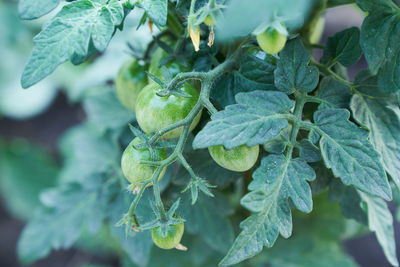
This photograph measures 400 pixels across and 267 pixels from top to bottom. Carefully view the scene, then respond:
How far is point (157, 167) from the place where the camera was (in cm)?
58

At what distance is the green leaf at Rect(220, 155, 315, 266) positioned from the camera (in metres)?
0.53

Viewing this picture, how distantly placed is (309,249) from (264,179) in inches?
28.0

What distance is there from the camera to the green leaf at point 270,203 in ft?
1.73

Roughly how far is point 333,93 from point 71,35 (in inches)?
Result: 15.9

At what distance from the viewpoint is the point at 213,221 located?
2.92 ft

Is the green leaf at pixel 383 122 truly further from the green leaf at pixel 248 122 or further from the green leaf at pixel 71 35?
the green leaf at pixel 71 35

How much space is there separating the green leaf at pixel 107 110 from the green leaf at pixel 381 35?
0.58 m

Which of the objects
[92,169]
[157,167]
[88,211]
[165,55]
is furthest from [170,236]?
[92,169]

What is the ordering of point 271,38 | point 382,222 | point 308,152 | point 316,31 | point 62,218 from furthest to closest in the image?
point 62,218 < point 316,31 < point 382,222 < point 308,152 < point 271,38

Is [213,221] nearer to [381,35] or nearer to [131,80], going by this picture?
[131,80]

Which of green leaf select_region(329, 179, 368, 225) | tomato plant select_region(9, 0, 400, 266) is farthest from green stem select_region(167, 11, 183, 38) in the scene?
green leaf select_region(329, 179, 368, 225)

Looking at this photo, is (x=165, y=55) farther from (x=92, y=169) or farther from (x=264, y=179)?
(x=92, y=169)

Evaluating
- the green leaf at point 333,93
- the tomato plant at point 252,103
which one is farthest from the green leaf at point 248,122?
the green leaf at point 333,93

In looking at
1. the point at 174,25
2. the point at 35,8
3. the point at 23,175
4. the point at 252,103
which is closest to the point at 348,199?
the point at 252,103
